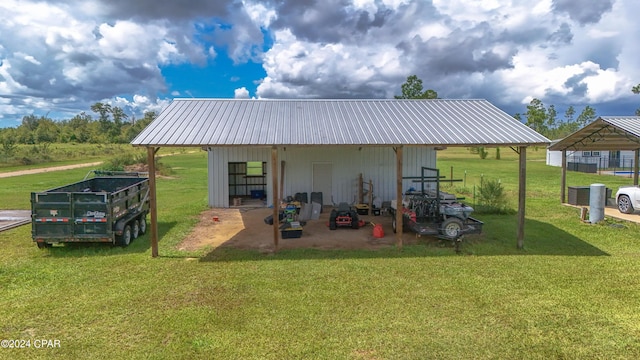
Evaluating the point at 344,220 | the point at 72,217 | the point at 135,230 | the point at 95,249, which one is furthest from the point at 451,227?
the point at 72,217

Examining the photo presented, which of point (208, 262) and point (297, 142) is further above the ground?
point (297, 142)

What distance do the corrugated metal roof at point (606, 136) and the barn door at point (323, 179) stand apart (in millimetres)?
8571

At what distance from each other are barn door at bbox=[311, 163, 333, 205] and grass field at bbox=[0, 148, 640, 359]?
7.08 m

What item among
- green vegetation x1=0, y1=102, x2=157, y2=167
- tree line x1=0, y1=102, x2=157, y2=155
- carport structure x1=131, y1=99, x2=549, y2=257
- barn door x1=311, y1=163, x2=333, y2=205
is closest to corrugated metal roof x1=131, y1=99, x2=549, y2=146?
carport structure x1=131, y1=99, x2=549, y2=257

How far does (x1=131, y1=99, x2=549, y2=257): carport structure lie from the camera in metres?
9.62

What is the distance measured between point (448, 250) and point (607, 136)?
1051cm

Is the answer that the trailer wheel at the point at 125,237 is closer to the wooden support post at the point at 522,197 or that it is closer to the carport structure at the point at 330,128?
the carport structure at the point at 330,128

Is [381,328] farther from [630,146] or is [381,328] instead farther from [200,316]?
[630,146]

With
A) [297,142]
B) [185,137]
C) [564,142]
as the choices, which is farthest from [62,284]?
[564,142]

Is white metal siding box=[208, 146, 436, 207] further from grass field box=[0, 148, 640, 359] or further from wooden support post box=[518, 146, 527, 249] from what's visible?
wooden support post box=[518, 146, 527, 249]

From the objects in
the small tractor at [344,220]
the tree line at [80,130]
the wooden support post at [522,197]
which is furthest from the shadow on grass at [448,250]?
the tree line at [80,130]

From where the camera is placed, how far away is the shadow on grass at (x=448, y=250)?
938cm

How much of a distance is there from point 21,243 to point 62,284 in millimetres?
4356

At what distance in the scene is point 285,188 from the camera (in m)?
16.5
